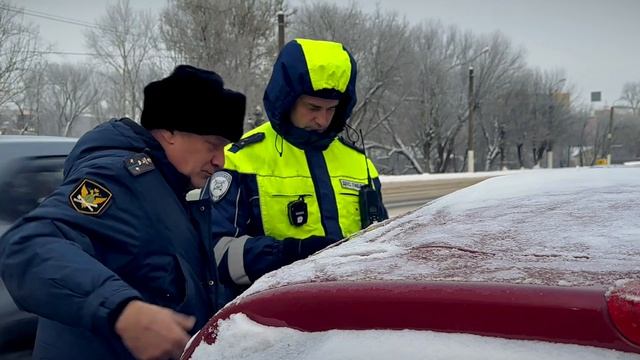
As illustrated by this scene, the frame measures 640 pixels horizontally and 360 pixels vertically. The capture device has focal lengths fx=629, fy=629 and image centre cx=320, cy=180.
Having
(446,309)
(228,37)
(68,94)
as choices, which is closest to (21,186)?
(446,309)

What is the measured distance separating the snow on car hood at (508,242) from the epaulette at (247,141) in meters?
0.68

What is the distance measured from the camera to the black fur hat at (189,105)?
1722 mm

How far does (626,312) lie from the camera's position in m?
0.75

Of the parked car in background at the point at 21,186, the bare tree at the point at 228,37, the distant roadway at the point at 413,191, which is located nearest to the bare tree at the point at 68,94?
the bare tree at the point at 228,37

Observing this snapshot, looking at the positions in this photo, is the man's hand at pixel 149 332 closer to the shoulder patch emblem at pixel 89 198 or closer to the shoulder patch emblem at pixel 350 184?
the shoulder patch emblem at pixel 89 198

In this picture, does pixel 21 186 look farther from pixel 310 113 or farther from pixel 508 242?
pixel 508 242

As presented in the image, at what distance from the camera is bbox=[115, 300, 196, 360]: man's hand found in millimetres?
1255

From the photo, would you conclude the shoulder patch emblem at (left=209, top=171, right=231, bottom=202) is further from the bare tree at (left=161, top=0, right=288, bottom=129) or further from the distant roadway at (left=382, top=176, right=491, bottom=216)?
the bare tree at (left=161, top=0, right=288, bottom=129)

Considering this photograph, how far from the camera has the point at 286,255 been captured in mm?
1887

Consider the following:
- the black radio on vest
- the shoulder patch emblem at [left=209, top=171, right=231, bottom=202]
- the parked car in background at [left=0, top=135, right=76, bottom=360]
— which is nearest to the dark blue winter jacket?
the shoulder patch emblem at [left=209, top=171, right=231, bottom=202]

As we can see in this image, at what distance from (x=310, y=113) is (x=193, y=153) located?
0.61 meters

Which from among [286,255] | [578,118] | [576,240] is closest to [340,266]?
[576,240]

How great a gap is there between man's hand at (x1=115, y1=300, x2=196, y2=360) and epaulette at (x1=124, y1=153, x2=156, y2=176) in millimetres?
424

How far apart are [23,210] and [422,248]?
7.39 ft
